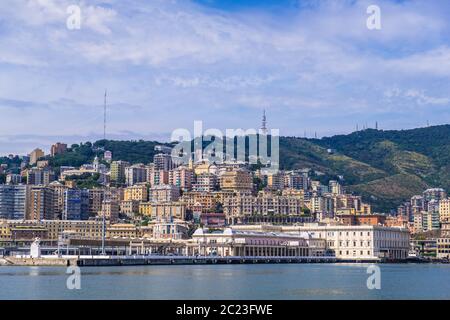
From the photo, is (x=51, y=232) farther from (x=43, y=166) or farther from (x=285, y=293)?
(x=285, y=293)

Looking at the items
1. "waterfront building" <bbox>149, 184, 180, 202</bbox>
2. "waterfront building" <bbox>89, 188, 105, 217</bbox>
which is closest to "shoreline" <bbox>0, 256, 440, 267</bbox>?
"waterfront building" <bbox>149, 184, 180, 202</bbox>

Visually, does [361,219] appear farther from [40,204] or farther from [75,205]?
[40,204]

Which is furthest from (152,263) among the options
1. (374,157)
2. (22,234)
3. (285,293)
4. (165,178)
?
(374,157)

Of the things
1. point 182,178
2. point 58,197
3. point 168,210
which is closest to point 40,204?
point 58,197

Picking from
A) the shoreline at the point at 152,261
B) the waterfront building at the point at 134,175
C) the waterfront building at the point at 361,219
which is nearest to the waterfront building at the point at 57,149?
the waterfront building at the point at 134,175

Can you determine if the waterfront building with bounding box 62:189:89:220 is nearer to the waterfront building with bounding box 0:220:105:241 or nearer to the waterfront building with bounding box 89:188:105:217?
the waterfront building with bounding box 89:188:105:217

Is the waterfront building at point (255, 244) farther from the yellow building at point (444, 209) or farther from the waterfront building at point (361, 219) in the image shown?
the yellow building at point (444, 209)

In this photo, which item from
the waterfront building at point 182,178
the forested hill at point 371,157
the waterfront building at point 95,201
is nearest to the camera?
the waterfront building at point 95,201
